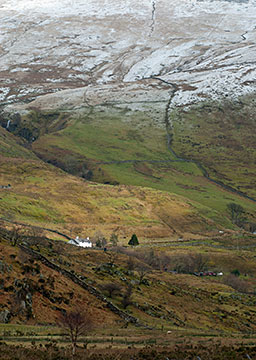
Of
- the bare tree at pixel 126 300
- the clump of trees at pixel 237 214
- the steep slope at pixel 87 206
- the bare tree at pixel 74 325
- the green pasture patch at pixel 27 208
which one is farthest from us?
the clump of trees at pixel 237 214

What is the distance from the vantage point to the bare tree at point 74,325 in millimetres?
29403

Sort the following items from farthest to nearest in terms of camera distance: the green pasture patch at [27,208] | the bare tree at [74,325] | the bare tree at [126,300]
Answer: the green pasture patch at [27,208], the bare tree at [126,300], the bare tree at [74,325]

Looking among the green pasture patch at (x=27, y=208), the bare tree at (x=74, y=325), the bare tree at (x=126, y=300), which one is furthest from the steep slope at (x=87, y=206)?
the bare tree at (x=74, y=325)

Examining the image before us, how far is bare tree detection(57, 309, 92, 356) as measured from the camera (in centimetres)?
2940

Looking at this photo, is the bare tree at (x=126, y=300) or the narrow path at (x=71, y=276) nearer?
the narrow path at (x=71, y=276)

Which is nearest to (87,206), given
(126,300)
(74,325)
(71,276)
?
(71,276)

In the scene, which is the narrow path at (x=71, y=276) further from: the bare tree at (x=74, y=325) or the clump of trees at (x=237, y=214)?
the clump of trees at (x=237, y=214)

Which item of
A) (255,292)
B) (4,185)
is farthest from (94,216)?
(255,292)

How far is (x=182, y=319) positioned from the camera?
5241cm

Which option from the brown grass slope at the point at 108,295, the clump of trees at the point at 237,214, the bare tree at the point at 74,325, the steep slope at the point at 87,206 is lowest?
the clump of trees at the point at 237,214

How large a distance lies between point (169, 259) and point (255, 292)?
911 inches

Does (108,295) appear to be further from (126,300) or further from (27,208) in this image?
(27,208)

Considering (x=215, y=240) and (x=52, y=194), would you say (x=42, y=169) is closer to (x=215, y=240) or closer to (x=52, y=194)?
(x=52, y=194)

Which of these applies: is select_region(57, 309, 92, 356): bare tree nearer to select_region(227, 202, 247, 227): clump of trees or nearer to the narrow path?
the narrow path
